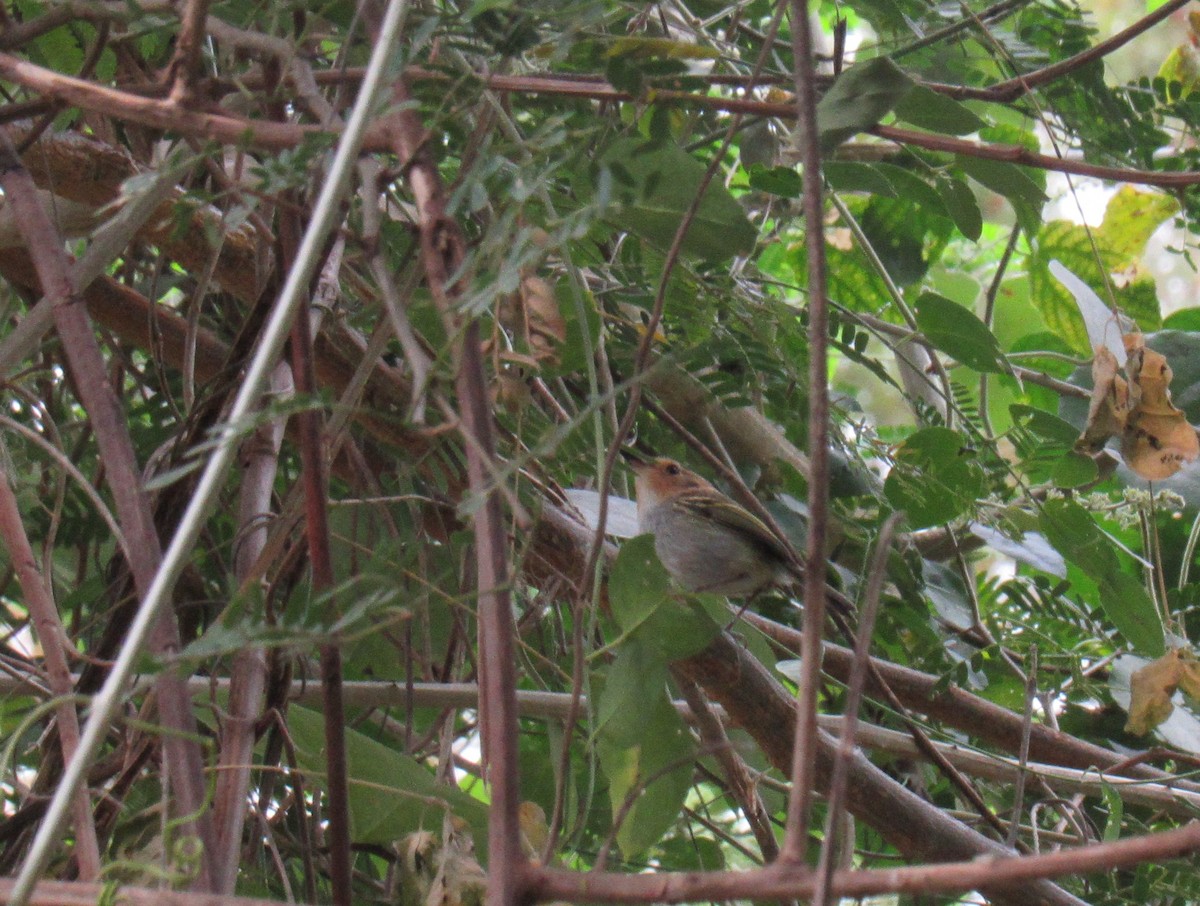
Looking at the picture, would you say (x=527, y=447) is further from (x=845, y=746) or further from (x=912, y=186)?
(x=845, y=746)

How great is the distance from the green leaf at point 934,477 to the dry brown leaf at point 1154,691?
35 centimetres

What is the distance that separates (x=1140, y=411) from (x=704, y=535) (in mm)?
889

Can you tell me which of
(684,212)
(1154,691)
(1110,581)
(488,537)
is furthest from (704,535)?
(488,537)

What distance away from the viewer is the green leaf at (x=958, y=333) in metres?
1.68

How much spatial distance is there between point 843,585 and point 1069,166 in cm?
96

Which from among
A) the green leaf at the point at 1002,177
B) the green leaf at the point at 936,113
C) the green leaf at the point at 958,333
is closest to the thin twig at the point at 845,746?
the green leaf at the point at 936,113

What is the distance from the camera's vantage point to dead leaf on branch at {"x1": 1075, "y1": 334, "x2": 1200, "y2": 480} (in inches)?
53.9

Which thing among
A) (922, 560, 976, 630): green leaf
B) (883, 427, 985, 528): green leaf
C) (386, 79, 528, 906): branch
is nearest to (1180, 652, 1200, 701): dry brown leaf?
(883, 427, 985, 528): green leaf

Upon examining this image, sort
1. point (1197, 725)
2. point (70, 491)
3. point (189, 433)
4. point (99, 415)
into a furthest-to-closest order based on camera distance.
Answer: point (70, 491), point (1197, 725), point (189, 433), point (99, 415)

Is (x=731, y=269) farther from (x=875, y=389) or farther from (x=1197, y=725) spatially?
(x=875, y=389)

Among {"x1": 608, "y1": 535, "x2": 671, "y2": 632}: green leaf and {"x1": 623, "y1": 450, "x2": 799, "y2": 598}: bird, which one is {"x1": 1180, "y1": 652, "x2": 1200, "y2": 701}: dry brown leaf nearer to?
{"x1": 623, "y1": 450, "x2": 799, "y2": 598}: bird

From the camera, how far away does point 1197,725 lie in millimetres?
1694

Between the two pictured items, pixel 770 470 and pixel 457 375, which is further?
pixel 770 470

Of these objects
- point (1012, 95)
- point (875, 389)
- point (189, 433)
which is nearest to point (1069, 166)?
point (1012, 95)
